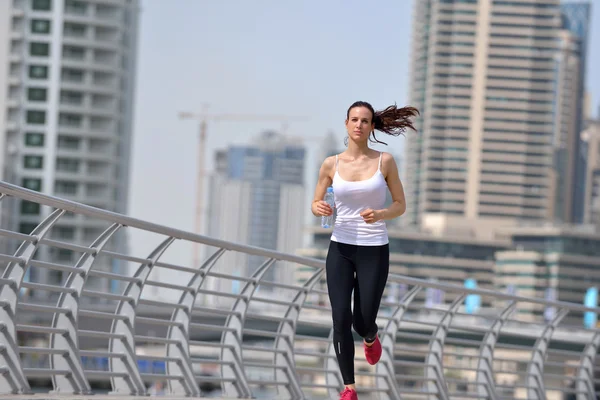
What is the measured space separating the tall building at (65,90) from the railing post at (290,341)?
104 m

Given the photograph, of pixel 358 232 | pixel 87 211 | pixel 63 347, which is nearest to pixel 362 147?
pixel 358 232

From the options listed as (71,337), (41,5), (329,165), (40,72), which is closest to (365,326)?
(329,165)

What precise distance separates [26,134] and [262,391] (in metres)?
31.0

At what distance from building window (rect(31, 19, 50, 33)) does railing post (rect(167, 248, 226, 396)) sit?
10846cm

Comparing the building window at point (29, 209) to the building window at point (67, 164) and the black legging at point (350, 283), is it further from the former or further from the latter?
the black legging at point (350, 283)

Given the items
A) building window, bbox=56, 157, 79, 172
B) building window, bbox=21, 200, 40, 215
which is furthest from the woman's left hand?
building window, bbox=56, 157, 79, 172

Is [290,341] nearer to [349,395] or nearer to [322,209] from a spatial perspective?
[349,395]

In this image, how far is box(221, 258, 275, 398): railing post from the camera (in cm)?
987

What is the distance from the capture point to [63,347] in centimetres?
821

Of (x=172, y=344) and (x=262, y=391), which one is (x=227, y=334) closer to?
(x=172, y=344)

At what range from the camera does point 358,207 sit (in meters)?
7.83

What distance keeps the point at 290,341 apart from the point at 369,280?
2.58 meters

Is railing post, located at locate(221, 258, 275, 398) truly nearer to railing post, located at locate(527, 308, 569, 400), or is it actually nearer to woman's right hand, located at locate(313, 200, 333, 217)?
woman's right hand, located at locate(313, 200, 333, 217)

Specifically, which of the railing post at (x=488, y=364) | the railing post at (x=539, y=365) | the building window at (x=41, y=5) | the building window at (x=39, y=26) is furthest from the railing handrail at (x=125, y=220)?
the building window at (x=41, y=5)
